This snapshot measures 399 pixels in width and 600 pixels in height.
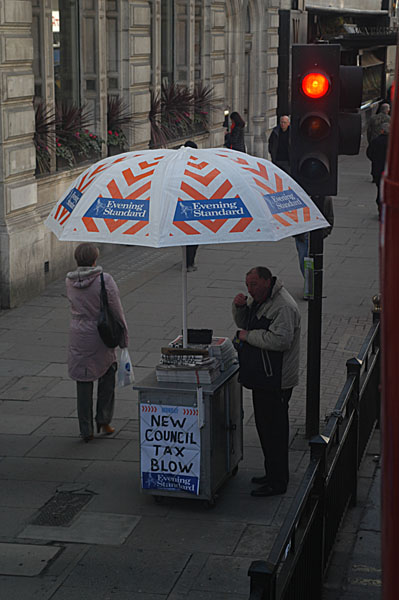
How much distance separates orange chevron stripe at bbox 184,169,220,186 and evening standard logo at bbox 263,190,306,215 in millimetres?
353

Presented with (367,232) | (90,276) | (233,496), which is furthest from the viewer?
(367,232)

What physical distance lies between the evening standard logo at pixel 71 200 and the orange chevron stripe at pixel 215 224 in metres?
0.96

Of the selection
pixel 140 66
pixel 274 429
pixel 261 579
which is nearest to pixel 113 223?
pixel 274 429

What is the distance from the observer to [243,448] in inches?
322

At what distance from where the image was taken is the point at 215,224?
629cm

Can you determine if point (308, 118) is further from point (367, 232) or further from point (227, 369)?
point (367, 232)

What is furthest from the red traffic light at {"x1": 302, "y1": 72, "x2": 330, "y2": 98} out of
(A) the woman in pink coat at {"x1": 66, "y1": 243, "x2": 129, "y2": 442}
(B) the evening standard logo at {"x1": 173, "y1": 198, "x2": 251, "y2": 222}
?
(A) the woman in pink coat at {"x1": 66, "y1": 243, "x2": 129, "y2": 442}

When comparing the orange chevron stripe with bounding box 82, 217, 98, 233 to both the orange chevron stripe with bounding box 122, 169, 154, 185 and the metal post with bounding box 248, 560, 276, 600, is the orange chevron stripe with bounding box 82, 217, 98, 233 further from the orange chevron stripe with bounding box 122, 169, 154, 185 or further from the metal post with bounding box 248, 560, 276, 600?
the metal post with bounding box 248, 560, 276, 600

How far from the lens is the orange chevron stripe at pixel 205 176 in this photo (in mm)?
6488

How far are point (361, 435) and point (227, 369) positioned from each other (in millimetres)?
1188

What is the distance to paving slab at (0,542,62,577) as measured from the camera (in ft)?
20.4

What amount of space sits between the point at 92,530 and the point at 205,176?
2.44m

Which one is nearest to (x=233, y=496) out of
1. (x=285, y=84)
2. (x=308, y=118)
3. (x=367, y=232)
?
(x=308, y=118)

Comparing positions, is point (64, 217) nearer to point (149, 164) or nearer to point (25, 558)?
point (149, 164)
